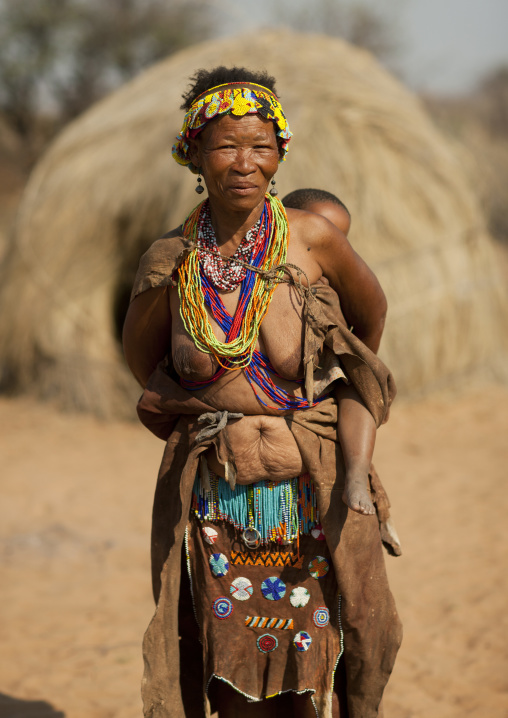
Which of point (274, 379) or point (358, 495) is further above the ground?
point (274, 379)

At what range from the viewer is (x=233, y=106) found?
2086mm

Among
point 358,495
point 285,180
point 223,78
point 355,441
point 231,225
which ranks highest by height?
point 285,180

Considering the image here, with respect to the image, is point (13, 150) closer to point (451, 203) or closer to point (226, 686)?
point (451, 203)

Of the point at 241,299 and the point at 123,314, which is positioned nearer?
the point at 241,299

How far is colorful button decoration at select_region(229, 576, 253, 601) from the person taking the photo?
7.43ft

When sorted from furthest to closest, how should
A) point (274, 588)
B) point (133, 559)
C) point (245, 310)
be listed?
1. point (133, 559)
2. point (274, 588)
3. point (245, 310)

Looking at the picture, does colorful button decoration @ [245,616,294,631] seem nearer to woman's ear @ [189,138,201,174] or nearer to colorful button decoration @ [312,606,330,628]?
colorful button decoration @ [312,606,330,628]

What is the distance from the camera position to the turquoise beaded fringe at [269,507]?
2.22 m

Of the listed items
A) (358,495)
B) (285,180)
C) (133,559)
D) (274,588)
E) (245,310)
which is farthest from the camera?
(285,180)

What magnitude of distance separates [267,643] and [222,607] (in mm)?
166

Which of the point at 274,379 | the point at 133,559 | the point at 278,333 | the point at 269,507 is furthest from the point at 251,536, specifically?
the point at 133,559

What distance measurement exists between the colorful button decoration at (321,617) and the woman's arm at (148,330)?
0.87 m

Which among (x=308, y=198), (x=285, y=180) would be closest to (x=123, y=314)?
(x=285, y=180)

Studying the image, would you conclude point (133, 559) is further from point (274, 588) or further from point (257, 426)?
point (257, 426)
